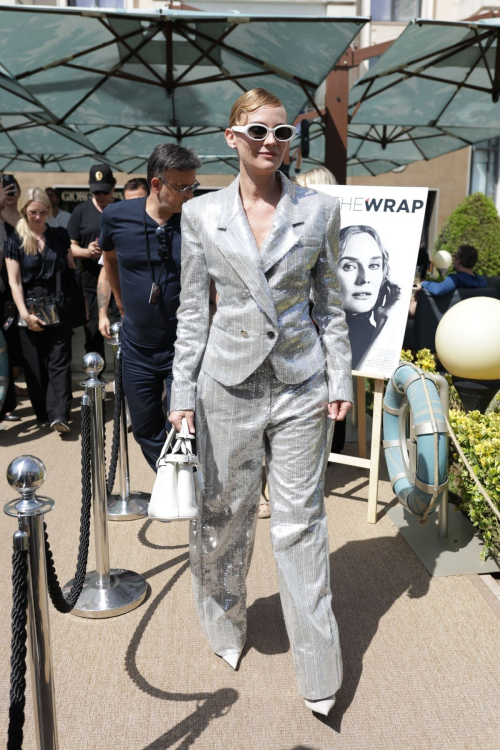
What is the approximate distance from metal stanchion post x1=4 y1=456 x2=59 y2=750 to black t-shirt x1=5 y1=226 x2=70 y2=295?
439 centimetres

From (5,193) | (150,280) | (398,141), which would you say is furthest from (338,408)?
(398,141)

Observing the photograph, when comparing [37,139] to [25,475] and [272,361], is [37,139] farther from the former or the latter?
[25,475]

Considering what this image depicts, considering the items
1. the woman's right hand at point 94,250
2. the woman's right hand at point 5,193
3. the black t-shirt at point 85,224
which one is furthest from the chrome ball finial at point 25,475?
the woman's right hand at point 5,193

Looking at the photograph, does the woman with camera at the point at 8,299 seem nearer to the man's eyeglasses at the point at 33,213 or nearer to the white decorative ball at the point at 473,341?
the man's eyeglasses at the point at 33,213

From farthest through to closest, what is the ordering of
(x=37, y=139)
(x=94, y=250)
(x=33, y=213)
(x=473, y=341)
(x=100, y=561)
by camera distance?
(x=37, y=139)
(x=94, y=250)
(x=33, y=213)
(x=473, y=341)
(x=100, y=561)

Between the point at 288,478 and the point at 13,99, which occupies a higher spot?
the point at 13,99

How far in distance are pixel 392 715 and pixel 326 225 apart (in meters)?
1.79

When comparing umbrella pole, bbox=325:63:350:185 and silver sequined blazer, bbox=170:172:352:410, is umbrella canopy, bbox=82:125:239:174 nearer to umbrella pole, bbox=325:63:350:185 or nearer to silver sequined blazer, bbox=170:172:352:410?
umbrella pole, bbox=325:63:350:185

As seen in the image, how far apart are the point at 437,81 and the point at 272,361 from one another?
7.39 metres

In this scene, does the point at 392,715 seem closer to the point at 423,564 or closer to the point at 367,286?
the point at 423,564

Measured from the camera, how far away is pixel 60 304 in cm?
607

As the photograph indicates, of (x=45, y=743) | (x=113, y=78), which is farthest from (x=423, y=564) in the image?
(x=113, y=78)

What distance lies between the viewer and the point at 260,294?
7.95 feet

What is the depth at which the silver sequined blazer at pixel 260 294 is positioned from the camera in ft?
8.03
